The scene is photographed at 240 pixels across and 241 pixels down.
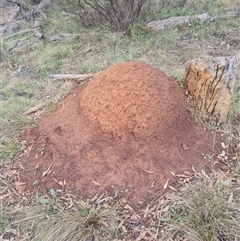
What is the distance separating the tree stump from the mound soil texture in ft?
0.51

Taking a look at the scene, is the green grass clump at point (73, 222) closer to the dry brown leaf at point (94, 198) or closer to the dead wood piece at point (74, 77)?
the dry brown leaf at point (94, 198)

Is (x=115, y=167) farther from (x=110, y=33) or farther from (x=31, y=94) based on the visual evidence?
(x=110, y=33)

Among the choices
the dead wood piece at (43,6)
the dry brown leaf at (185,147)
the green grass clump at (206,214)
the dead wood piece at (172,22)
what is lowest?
the green grass clump at (206,214)

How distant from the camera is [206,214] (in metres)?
2.07

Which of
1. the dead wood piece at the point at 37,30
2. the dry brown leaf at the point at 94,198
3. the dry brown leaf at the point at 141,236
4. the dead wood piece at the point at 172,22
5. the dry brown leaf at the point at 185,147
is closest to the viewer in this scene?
the dry brown leaf at the point at 141,236

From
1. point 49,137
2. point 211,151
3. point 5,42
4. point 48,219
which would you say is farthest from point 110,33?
point 48,219

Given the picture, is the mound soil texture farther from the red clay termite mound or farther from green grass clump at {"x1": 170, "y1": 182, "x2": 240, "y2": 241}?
green grass clump at {"x1": 170, "y1": 182, "x2": 240, "y2": 241}

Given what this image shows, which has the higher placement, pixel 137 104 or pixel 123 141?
pixel 137 104

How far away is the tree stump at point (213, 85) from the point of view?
104 inches

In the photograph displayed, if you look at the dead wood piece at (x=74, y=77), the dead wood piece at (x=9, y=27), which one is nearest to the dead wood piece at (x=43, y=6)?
the dead wood piece at (x=9, y=27)

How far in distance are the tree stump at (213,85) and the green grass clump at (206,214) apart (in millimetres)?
722

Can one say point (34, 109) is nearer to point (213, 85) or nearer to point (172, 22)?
point (213, 85)

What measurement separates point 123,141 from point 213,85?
848 mm

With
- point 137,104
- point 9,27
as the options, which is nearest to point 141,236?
point 137,104
